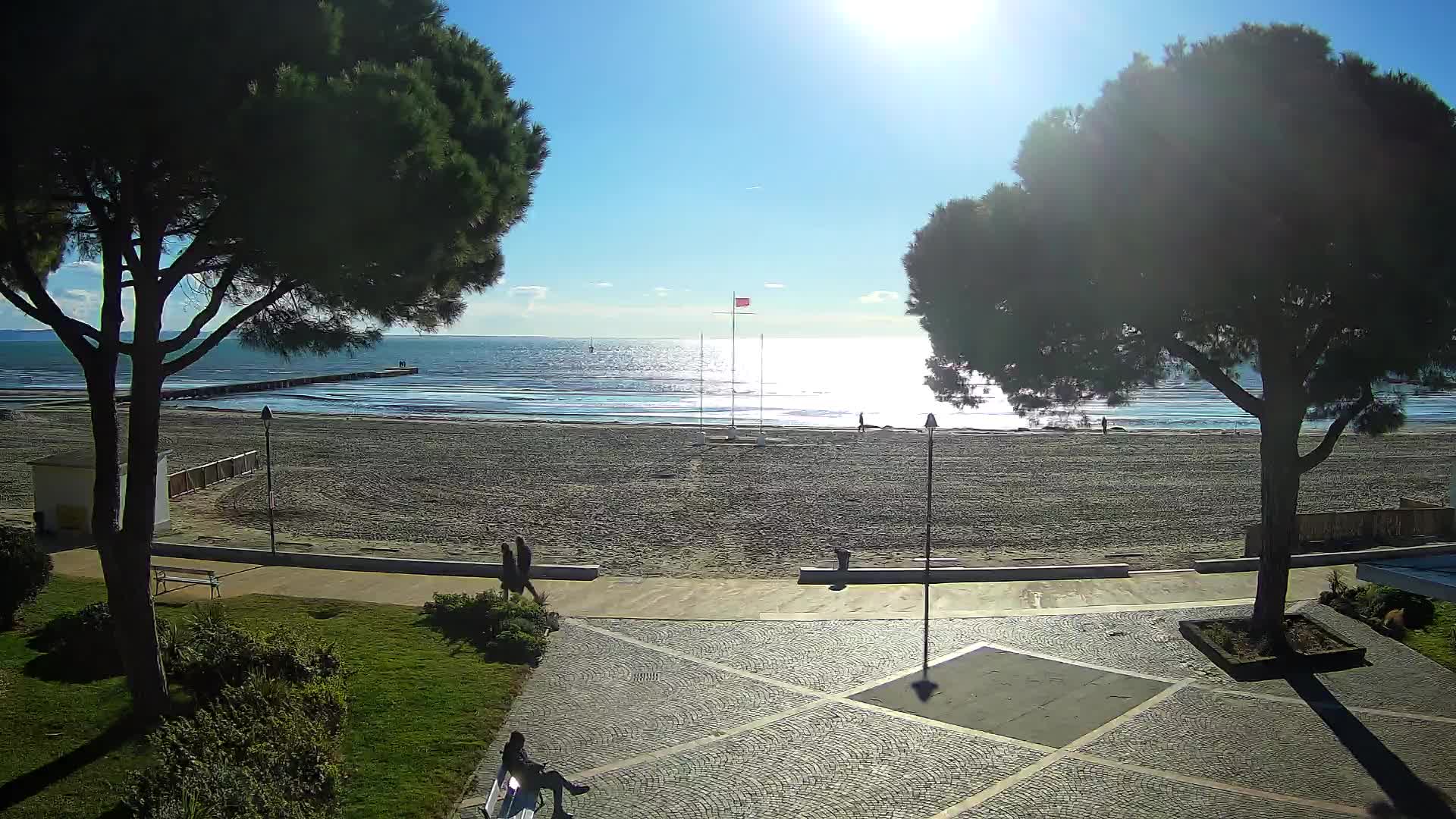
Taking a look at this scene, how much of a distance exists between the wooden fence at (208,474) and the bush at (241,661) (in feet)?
57.3

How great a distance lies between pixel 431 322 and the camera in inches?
464

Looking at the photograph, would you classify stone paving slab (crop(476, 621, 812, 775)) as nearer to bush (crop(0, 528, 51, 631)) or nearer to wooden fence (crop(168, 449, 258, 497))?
bush (crop(0, 528, 51, 631))

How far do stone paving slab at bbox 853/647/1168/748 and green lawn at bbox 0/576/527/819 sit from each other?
15.3ft

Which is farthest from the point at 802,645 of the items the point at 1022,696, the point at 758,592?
the point at 758,592

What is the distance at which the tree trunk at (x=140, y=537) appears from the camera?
916 centimetres

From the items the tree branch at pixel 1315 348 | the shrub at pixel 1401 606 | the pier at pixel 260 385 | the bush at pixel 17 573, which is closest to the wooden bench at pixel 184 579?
the bush at pixel 17 573

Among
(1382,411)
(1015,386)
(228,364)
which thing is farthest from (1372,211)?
(228,364)

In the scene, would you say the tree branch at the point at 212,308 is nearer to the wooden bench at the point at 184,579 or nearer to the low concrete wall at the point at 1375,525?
the wooden bench at the point at 184,579

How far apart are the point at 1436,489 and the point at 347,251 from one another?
3658 centimetres

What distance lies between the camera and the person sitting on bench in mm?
7848

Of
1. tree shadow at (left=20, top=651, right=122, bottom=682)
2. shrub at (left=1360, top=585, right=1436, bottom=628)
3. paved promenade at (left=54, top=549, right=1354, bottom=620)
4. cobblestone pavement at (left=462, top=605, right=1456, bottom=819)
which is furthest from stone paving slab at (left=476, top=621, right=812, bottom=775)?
shrub at (left=1360, top=585, right=1436, bottom=628)

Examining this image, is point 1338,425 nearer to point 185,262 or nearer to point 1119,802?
point 1119,802

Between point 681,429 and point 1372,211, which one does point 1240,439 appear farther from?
point 1372,211

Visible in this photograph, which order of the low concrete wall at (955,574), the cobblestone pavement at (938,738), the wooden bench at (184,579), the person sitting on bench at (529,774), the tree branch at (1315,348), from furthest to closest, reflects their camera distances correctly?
1. the low concrete wall at (955,574)
2. the wooden bench at (184,579)
3. the tree branch at (1315,348)
4. the cobblestone pavement at (938,738)
5. the person sitting on bench at (529,774)
